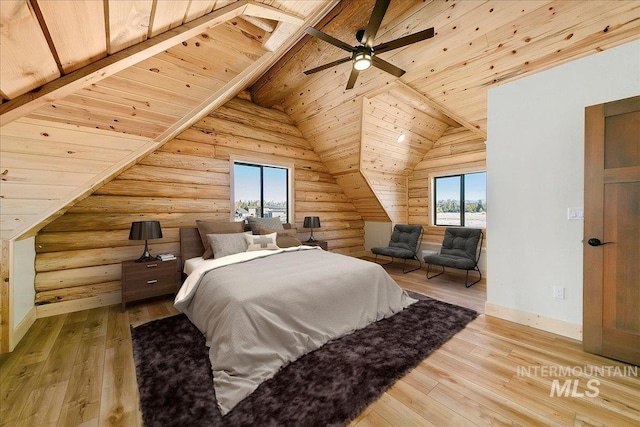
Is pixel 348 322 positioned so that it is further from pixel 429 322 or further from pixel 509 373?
pixel 509 373

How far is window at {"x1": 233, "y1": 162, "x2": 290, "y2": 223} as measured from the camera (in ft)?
13.9

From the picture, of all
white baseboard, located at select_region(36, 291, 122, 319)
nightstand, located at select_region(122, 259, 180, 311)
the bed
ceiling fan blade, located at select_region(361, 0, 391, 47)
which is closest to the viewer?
the bed

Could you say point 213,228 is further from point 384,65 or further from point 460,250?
point 460,250

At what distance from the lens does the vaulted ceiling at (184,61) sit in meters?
0.92

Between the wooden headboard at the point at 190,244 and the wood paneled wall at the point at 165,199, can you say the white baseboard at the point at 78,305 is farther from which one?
the wooden headboard at the point at 190,244

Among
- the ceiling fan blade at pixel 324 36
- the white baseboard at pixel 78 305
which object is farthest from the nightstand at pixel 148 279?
the ceiling fan blade at pixel 324 36

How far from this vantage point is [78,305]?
290 centimetres

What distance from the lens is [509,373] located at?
174cm

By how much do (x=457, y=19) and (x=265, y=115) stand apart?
3.10 m

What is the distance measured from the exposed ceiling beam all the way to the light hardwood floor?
1606 millimetres

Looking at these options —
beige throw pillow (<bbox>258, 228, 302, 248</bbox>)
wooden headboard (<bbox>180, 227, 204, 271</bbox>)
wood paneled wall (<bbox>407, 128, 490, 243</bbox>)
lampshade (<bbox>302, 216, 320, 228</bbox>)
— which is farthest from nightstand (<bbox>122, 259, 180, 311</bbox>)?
wood paneled wall (<bbox>407, 128, 490, 243</bbox>)

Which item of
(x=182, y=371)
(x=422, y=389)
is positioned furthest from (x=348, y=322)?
(x=182, y=371)

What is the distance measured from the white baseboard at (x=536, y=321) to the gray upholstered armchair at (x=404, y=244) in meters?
1.87

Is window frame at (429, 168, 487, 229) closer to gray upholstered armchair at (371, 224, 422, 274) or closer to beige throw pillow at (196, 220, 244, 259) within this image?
gray upholstered armchair at (371, 224, 422, 274)
